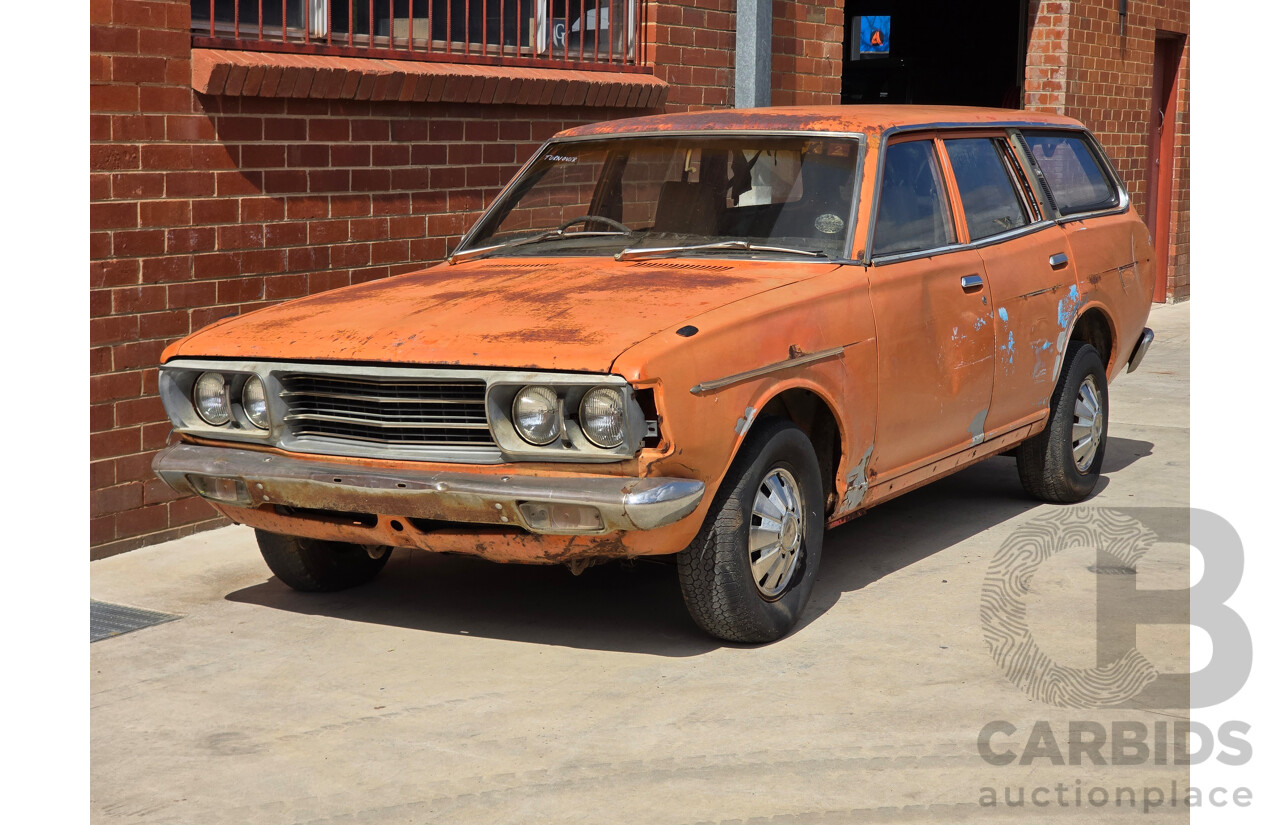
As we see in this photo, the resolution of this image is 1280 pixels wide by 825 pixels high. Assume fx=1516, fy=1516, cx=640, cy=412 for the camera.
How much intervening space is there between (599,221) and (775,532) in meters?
1.66

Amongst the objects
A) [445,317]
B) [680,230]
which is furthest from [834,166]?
[445,317]

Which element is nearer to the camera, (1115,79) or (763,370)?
(763,370)

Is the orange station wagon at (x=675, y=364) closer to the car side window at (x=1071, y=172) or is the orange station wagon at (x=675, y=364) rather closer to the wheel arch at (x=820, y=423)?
the wheel arch at (x=820, y=423)

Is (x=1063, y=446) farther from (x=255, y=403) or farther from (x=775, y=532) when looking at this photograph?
(x=255, y=403)

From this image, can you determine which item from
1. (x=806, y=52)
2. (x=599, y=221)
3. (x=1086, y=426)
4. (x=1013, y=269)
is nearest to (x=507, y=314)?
(x=599, y=221)

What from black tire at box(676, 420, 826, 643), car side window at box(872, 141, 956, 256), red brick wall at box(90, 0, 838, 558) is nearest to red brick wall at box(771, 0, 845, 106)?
red brick wall at box(90, 0, 838, 558)

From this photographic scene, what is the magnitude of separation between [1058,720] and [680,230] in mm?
2394

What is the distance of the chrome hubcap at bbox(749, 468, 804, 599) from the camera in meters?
5.04

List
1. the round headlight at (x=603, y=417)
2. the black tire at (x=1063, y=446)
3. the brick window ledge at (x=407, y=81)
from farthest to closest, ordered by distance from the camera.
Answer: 1. the black tire at (x=1063, y=446)
2. the brick window ledge at (x=407, y=81)
3. the round headlight at (x=603, y=417)

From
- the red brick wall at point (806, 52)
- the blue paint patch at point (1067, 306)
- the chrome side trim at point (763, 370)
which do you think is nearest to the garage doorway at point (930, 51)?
the red brick wall at point (806, 52)

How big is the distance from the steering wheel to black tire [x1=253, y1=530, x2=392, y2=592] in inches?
58.5

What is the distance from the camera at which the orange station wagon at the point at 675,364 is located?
4629 mm

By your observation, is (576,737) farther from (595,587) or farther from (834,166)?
(834,166)

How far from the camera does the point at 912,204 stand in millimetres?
6016
